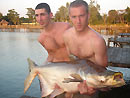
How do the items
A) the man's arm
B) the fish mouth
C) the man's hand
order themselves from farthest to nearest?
1. the man's arm
2. the man's hand
3. the fish mouth

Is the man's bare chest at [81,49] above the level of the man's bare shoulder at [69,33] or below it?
below

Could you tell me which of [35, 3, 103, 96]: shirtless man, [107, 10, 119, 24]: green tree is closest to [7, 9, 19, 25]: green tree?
[107, 10, 119, 24]: green tree

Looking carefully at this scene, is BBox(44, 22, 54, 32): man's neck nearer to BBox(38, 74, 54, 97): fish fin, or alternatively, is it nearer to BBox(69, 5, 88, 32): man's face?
BBox(69, 5, 88, 32): man's face

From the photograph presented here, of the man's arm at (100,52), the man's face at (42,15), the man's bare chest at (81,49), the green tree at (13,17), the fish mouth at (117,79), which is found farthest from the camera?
the green tree at (13,17)

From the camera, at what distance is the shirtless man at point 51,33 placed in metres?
3.11

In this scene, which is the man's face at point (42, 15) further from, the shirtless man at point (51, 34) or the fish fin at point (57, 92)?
the fish fin at point (57, 92)

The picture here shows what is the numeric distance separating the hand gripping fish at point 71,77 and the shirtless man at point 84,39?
0.38 feet

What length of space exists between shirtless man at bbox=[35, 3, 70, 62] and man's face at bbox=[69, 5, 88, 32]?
2.33ft

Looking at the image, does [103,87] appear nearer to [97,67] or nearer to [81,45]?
[97,67]

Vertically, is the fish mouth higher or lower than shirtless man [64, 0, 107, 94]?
lower

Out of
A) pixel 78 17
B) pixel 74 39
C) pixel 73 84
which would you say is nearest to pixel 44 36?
pixel 74 39

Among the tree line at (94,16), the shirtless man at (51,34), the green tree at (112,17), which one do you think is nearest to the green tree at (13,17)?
the tree line at (94,16)

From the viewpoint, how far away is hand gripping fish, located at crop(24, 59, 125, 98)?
82.7 inches

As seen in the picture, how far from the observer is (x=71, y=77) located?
2377 mm
